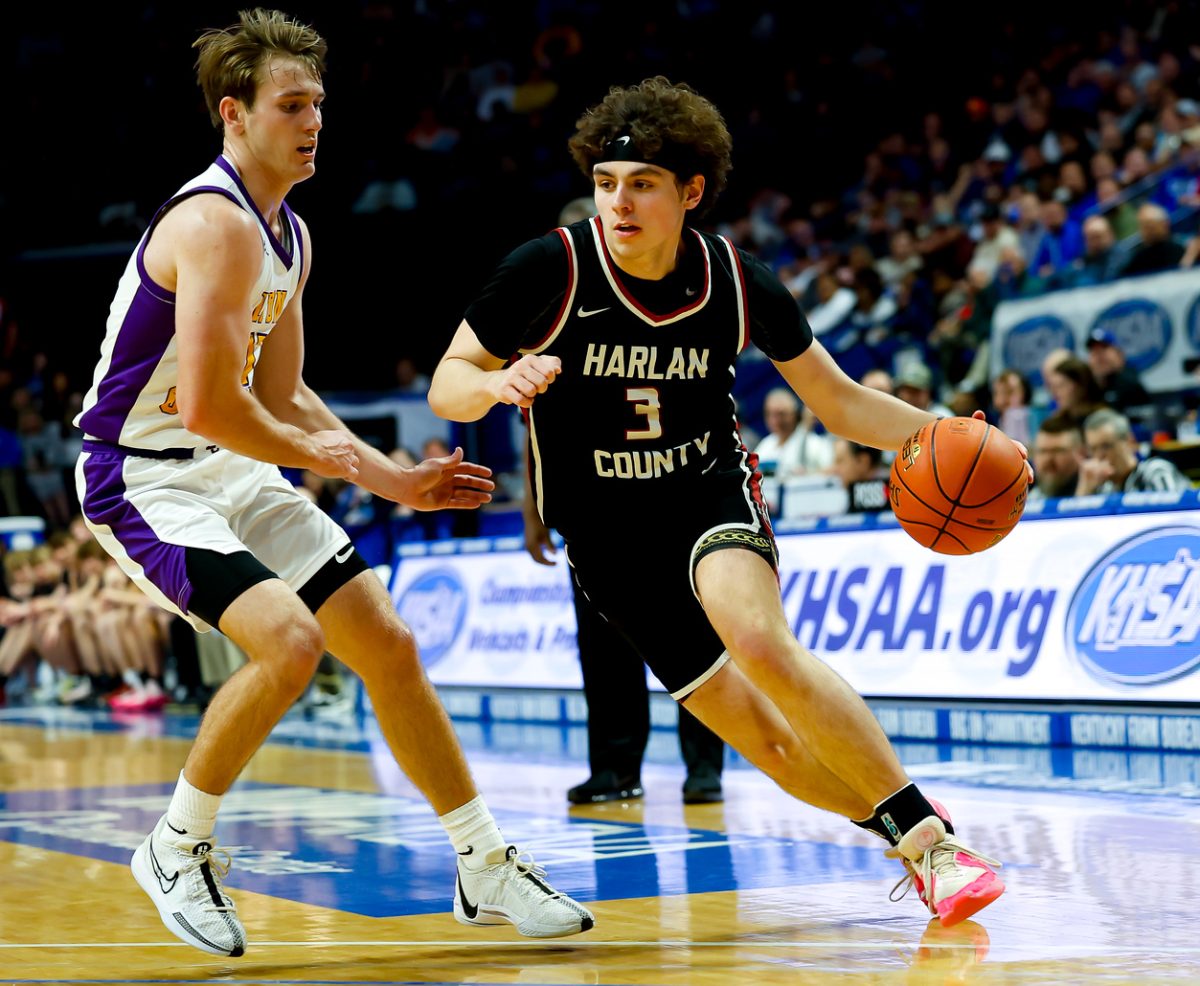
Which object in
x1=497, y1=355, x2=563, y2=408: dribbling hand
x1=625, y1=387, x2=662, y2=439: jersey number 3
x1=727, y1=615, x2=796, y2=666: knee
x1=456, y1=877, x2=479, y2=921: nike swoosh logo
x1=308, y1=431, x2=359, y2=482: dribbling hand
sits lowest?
x1=456, y1=877, x2=479, y2=921: nike swoosh logo

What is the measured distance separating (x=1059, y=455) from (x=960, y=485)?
5.09 metres

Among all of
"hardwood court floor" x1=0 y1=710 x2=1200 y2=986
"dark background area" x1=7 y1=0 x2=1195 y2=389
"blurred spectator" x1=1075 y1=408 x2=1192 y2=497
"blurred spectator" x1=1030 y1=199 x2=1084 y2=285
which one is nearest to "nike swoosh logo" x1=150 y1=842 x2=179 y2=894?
"hardwood court floor" x1=0 y1=710 x2=1200 y2=986

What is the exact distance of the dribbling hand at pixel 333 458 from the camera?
3789 mm

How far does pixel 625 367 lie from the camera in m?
4.33

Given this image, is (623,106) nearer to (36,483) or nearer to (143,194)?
(36,483)

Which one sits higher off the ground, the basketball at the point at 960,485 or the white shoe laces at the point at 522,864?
the basketball at the point at 960,485

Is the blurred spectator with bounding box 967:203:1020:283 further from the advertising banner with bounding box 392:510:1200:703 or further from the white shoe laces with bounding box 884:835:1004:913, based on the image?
the white shoe laces with bounding box 884:835:1004:913

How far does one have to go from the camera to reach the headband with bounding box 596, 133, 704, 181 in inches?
171

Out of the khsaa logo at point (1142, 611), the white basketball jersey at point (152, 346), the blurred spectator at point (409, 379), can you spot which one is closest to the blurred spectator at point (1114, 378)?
the khsaa logo at point (1142, 611)

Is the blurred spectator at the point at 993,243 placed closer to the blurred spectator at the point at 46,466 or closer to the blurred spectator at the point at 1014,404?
the blurred spectator at the point at 1014,404

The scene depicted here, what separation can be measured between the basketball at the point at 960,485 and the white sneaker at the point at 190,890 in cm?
197

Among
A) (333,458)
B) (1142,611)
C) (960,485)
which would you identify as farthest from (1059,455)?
(333,458)

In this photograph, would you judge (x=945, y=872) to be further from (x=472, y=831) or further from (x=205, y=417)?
(x=205, y=417)

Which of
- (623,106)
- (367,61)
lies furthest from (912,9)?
(623,106)
